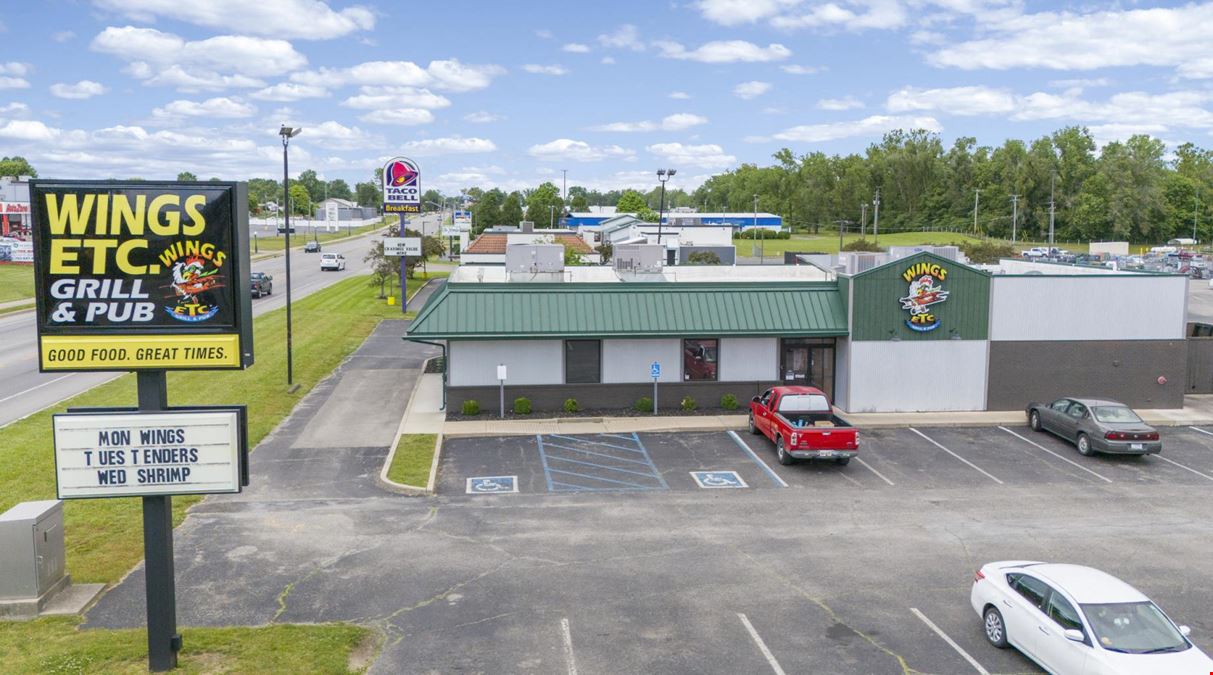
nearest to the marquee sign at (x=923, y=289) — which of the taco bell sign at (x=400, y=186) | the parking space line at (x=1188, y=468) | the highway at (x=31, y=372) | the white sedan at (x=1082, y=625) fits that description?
the parking space line at (x=1188, y=468)

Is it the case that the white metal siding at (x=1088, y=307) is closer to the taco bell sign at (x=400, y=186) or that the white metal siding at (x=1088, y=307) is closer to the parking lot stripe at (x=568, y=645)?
the parking lot stripe at (x=568, y=645)

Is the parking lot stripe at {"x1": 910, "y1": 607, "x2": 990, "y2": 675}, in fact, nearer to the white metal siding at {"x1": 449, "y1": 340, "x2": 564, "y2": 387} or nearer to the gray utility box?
the gray utility box

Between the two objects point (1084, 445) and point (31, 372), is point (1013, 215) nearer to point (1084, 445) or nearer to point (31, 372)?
point (1084, 445)

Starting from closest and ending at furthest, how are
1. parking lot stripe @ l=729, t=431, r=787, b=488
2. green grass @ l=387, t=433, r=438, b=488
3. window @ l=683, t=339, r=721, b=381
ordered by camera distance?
green grass @ l=387, t=433, r=438, b=488 < parking lot stripe @ l=729, t=431, r=787, b=488 < window @ l=683, t=339, r=721, b=381

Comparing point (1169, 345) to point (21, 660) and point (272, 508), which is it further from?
point (21, 660)

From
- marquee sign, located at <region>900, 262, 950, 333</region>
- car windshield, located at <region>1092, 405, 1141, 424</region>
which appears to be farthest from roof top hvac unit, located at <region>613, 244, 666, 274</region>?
car windshield, located at <region>1092, 405, 1141, 424</region>

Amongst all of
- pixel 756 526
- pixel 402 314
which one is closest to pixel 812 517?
pixel 756 526
